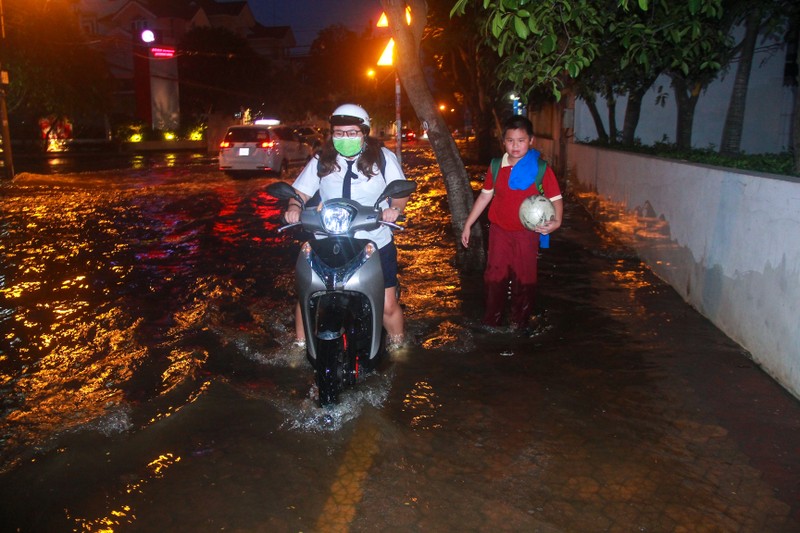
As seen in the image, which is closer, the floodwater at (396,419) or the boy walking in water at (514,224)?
the floodwater at (396,419)

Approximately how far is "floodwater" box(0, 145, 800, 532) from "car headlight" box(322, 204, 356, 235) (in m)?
1.14

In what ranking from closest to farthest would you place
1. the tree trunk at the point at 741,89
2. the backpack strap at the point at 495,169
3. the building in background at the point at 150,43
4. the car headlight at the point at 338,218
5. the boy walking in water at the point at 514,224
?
the car headlight at the point at 338,218
the boy walking in water at the point at 514,224
the backpack strap at the point at 495,169
the tree trunk at the point at 741,89
the building in background at the point at 150,43

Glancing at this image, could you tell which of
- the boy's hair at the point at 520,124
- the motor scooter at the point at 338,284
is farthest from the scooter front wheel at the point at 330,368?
the boy's hair at the point at 520,124

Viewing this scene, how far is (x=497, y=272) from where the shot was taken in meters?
6.19

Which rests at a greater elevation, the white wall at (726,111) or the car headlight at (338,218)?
the white wall at (726,111)

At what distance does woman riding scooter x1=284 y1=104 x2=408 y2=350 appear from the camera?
476 centimetres

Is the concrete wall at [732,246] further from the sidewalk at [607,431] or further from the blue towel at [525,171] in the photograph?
the blue towel at [525,171]

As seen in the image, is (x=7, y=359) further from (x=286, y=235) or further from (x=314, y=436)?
(x=286, y=235)

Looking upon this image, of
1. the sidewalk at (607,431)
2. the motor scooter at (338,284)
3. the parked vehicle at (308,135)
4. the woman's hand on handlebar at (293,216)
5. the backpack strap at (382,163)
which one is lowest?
the sidewalk at (607,431)

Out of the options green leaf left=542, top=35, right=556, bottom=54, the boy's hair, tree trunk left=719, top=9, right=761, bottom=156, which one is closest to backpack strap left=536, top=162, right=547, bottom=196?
the boy's hair

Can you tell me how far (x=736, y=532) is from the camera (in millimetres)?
3303

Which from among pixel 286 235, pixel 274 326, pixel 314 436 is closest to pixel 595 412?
pixel 314 436

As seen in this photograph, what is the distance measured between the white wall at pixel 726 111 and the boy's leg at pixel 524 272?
48.3 ft

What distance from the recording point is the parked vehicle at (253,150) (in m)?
22.9
